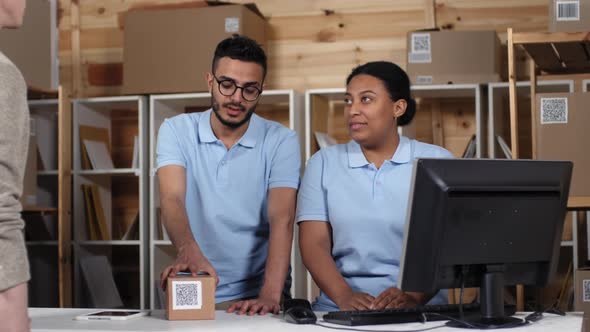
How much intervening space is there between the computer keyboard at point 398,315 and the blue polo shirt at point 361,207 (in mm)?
345

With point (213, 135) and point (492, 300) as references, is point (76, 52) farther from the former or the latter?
point (492, 300)

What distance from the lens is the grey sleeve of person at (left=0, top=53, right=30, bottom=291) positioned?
1.24 meters

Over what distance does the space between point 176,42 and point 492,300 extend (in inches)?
98.9

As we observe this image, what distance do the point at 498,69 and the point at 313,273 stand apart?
6.16 feet

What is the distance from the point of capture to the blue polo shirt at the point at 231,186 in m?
2.55

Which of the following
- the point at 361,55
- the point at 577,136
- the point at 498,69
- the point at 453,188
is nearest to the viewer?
the point at 453,188

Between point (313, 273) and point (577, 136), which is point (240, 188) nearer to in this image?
point (313, 273)

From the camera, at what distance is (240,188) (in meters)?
2.58

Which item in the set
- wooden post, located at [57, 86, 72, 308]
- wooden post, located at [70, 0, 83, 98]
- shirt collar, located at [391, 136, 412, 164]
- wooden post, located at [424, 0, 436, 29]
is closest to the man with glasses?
shirt collar, located at [391, 136, 412, 164]

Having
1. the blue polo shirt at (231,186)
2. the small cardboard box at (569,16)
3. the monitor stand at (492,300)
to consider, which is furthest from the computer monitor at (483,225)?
the small cardboard box at (569,16)

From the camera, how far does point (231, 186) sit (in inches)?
102

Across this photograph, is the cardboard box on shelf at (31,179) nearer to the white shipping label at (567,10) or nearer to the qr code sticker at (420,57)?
the qr code sticker at (420,57)

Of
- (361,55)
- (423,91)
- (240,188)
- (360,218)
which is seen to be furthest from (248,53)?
(361,55)

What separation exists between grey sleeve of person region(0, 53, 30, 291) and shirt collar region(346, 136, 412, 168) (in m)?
1.40
